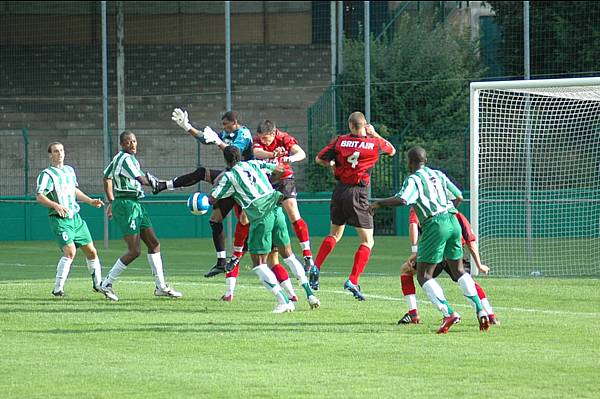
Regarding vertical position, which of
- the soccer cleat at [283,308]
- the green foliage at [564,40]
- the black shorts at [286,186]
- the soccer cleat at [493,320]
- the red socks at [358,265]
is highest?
the green foliage at [564,40]

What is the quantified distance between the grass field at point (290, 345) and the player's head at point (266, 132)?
1.93 m

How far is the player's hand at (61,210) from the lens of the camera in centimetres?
1431

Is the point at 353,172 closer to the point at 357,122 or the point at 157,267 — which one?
the point at 357,122

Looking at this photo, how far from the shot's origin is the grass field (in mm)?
8391

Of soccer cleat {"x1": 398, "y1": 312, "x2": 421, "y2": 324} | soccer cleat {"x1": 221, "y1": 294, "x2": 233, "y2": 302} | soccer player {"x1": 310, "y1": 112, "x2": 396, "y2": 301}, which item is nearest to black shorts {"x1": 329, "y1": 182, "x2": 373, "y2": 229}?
soccer player {"x1": 310, "y1": 112, "x2": 396, "y2": 301}

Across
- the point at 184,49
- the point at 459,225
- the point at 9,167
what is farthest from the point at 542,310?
the point at 184,49

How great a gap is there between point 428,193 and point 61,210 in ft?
17.0

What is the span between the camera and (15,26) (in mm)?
32062

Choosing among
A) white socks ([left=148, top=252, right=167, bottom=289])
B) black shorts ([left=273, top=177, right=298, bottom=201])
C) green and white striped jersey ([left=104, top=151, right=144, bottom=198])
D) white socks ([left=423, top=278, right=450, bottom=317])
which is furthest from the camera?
black shorts ([left=273, top=177, right=298, bottom=201])

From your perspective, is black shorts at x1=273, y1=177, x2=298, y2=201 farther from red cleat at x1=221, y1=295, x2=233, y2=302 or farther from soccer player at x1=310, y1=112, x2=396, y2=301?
red cleat at x1=221, y1=295, x2=233, y2=302

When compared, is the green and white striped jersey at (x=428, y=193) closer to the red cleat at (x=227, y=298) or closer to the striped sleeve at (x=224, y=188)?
the striped sleeve at (x=224, y=188)

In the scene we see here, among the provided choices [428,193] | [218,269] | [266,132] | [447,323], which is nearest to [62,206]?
[218,269]

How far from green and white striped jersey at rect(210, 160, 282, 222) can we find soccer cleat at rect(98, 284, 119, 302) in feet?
7.81

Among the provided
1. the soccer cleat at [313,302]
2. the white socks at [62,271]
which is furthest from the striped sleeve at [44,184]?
the soccer cleat at [313,302]
